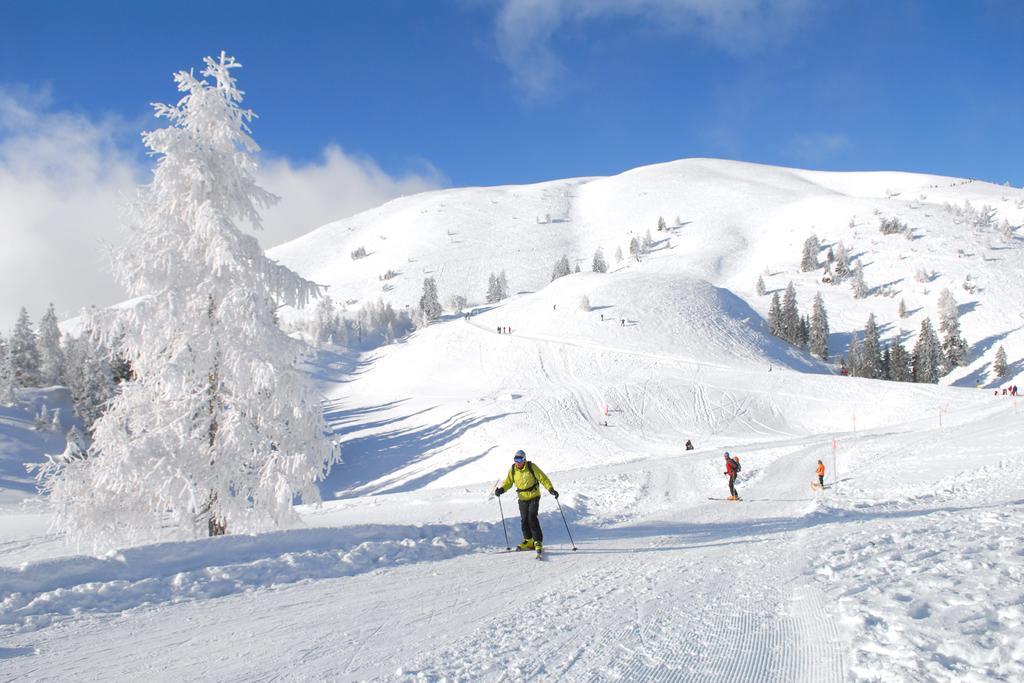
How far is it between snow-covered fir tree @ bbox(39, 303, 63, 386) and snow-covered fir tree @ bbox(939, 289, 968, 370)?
11070 centimetres

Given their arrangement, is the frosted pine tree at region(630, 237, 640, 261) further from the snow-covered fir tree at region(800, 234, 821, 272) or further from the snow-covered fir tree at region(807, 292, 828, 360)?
the snow-covered fir tree at region(807, 292, 828, 360)

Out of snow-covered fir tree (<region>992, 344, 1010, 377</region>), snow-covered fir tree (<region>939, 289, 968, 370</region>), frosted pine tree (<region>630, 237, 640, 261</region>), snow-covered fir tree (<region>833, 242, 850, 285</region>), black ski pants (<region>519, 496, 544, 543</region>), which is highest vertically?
frosted pine tree (<region>630, 237, 640, 261</region>)

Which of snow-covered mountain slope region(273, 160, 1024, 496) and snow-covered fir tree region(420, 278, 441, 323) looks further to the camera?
snow-covered fir tree region(420, 278, 441, 323)

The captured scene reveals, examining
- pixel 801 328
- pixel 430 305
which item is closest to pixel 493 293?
pixel 430 305

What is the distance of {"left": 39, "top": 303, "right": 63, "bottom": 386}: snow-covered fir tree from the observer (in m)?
73.3

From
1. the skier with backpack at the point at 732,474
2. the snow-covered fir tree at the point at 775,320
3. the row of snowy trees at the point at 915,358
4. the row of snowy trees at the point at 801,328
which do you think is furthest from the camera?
the snow-covered fir tree at the point at 775,320

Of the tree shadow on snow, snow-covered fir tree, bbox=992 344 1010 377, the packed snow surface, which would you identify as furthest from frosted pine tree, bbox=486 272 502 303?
snow-covered fir tree, bbox=992 344 1010 377

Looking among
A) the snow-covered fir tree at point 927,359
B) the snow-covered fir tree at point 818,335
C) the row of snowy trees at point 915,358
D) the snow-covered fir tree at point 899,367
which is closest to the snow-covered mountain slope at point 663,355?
the row of snowy trees at point 915,358

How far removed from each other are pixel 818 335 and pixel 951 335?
52.2 ft

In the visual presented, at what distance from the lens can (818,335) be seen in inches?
3314

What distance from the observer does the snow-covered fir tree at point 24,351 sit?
68.0 meters

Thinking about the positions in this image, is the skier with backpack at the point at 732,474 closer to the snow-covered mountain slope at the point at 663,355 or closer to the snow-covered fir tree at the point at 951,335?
the snow-covered mountain slope at the point at 663,355

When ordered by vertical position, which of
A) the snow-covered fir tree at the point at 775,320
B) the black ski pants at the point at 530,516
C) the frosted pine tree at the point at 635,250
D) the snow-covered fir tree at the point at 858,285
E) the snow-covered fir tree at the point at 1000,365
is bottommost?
the snow-covered fir tree at the point at 1000,365

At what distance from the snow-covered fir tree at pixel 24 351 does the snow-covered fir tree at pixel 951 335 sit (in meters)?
113
